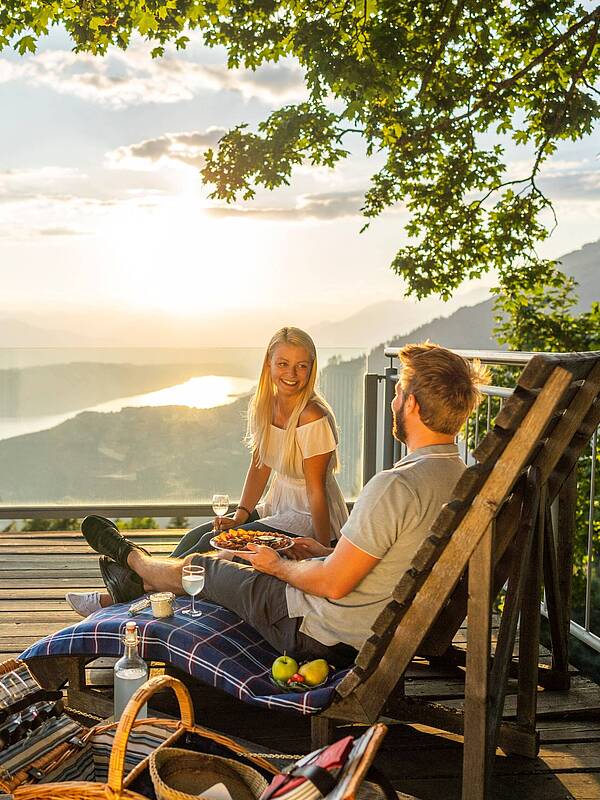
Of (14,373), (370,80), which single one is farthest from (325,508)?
(370,80)

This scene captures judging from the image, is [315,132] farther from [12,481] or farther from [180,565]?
[180,565]

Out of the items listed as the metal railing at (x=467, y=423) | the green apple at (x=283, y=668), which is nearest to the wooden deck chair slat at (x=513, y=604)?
the green apple at (x=283, y=668)

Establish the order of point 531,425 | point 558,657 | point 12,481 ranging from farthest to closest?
point 12,481 → point 558,657 → point 531,425

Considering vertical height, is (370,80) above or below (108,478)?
above

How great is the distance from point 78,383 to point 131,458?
65 centimetres

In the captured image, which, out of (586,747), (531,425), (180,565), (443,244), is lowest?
(586,747)

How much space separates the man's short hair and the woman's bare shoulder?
1.26 m

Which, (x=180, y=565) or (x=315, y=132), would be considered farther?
(x=315, y=132)

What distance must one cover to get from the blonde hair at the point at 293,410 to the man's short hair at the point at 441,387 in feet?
4.19

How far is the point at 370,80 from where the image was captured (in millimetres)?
7133

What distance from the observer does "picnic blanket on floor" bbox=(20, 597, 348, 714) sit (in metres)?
2.57

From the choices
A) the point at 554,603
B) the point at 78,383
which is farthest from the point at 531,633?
the point at 78,383

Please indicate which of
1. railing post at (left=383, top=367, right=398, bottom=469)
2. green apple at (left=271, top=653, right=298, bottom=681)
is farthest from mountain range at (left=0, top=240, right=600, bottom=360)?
green apple at (left=271, top=653, right=298, bottom=681)

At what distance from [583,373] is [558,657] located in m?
1.24
